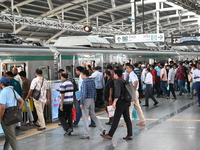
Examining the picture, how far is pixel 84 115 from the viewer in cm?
873

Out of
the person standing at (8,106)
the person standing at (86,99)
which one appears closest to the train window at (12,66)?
the person standing at (86,99)

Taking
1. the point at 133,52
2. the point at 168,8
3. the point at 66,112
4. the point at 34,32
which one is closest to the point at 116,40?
the point at 133,52

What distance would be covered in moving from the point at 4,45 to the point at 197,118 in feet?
20.9

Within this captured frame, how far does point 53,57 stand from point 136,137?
6103 millimetres

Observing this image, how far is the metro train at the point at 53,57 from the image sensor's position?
37.6ft

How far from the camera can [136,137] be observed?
8836 mm

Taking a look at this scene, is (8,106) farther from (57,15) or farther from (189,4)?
(57,15)

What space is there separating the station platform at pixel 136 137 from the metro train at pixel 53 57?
2.30 metres

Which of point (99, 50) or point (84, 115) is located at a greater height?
point (99, 50)

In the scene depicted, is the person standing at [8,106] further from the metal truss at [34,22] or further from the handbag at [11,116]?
the metal truss at [34,22]

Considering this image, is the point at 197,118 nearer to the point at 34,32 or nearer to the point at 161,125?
the point at 161,125

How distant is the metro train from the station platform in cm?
230

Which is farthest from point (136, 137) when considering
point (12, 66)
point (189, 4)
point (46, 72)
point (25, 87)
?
point (189, 4)

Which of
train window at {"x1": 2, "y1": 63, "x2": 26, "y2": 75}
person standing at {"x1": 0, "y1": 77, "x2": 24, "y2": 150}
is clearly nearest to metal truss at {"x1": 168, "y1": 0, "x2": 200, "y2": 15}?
train window at {"x1": 2, "y1": 63, "x2": 26, "y2": 75}
